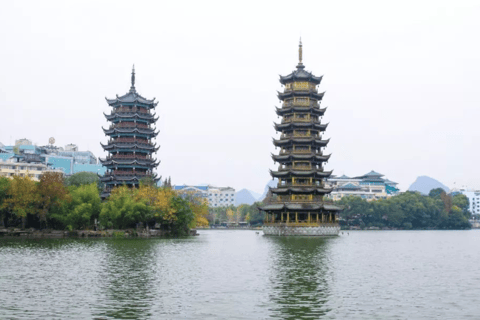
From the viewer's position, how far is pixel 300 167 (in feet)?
274

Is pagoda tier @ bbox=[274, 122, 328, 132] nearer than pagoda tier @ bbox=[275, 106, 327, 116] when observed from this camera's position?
Yes

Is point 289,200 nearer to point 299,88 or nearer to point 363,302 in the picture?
point 299,88

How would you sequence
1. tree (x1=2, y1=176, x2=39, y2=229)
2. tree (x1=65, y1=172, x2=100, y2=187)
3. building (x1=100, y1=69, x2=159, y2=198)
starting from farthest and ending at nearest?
tree (x1=65, y1=172, x2=100, y2=187) < building (x1=100, y1=69, x2=159, y2=198) < tree (x1=2, y1=176, x2=39, y2=229)

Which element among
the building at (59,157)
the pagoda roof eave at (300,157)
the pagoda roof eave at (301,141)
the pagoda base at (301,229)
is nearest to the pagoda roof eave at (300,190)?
the pagoda roof eave at (300,157)

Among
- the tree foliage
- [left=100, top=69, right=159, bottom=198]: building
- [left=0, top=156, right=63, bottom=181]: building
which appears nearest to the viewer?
[left=100, top=69, right=159, bottom=198]: building

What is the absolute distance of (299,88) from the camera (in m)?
86.2

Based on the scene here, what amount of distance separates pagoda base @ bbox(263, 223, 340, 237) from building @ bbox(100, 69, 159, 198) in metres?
22.3

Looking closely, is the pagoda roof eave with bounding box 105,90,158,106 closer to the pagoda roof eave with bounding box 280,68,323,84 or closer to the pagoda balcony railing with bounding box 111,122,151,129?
the pagoda balcony railing with bounding box 111,122,151,129

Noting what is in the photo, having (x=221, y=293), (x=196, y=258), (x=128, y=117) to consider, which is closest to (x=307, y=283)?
(x=221, y=293)

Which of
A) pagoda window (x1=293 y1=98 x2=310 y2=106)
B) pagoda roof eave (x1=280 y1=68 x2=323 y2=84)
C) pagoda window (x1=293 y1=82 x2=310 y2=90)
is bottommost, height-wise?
pagoda window (x1=293 y1=98 x2=310 y2=106)

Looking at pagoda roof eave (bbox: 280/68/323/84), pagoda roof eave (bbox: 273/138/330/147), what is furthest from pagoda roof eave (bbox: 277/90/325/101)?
pagoda roof eave (bbox: 273/138/330/147)

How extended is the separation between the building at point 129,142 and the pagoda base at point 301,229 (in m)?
22.3

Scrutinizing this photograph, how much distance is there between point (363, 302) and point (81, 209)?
51399mm

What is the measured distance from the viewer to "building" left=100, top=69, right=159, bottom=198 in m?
89.8
